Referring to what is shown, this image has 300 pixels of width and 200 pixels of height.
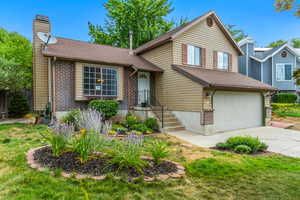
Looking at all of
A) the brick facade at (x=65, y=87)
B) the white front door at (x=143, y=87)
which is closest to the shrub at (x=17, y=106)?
the brick facade at (x=65, y=87)

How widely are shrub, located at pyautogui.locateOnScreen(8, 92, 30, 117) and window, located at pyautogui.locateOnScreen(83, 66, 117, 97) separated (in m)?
6.20

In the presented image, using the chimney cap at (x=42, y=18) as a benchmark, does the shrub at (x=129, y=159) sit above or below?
below

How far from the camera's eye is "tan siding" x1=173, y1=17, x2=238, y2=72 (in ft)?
37.0

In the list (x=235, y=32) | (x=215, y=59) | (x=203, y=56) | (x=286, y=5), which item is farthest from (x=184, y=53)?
(x=235, y=32)

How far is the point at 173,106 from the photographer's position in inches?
427

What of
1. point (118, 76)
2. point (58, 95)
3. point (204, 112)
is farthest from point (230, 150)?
point (58, 95)

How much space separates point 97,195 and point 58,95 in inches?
294

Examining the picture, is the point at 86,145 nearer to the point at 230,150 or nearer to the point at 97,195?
the point at 97,195

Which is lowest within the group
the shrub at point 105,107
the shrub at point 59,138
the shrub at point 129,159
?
the shrub at point 129,159

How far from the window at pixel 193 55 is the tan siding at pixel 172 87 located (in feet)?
4.47

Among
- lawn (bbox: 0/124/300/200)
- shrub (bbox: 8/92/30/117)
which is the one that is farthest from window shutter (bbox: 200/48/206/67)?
shrub (bbox: 8/92/30/117)

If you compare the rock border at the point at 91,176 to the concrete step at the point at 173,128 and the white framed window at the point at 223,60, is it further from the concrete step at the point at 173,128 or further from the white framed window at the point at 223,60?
the white framed window at the point at 223,60

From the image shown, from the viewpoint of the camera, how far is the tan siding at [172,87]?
9.49 metres

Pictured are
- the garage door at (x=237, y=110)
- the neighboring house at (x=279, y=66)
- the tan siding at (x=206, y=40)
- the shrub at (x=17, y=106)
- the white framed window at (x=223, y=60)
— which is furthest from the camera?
the neighboring house at (x=279, y=66)
